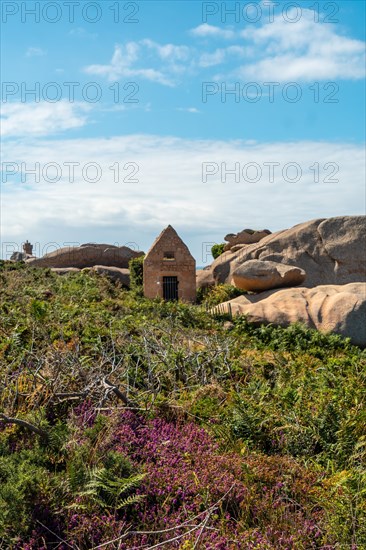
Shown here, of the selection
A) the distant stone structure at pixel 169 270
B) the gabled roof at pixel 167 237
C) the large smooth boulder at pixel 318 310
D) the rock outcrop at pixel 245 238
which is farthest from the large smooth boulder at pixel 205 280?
the large smooth boulder at pixel 318 310

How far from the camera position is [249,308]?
15.6 m

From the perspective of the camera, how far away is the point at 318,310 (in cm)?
1520

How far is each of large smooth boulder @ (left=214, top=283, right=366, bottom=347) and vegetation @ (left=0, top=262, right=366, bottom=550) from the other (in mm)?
3427

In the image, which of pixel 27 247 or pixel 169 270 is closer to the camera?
pixel 169 270

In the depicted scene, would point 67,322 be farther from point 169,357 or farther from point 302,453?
point 302,453

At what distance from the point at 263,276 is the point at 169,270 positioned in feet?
16.9

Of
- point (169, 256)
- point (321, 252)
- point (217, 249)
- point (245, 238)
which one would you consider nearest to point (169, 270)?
point (169, 256)

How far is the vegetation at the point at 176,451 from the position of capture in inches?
197

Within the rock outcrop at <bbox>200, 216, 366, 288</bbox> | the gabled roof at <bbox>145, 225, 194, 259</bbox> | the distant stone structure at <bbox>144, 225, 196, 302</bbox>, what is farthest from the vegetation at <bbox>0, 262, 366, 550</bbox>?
the rock outcrop at <bbox>200, 216, 366, 288</bbox>

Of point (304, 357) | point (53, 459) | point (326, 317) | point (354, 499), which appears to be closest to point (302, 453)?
point (354, 499)

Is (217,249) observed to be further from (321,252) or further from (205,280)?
(321,252)

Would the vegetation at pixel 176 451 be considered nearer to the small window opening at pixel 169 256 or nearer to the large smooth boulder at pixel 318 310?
the large smooth boulder at pixel 318 310

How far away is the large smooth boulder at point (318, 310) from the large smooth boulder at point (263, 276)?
1419 millimetres

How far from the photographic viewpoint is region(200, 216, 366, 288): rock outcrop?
23.1 m
